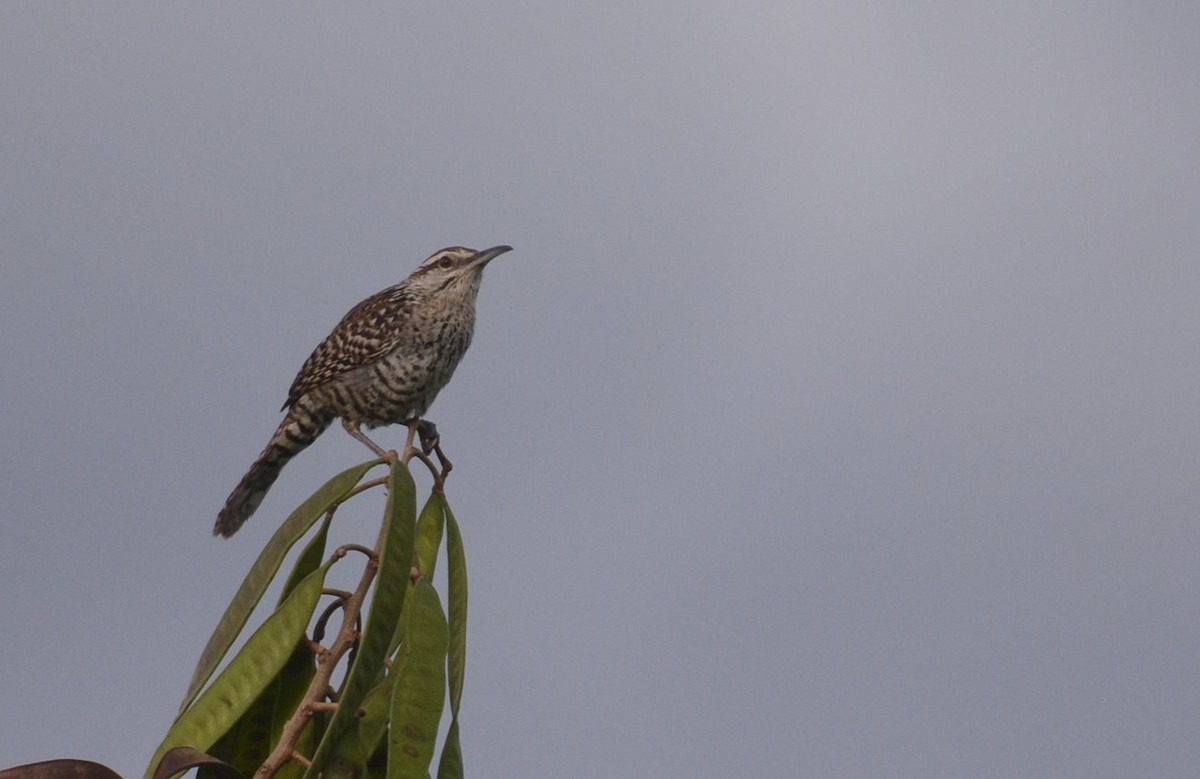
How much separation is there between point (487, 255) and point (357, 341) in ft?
3.36

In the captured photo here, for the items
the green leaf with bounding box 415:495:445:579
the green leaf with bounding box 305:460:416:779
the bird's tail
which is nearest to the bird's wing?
the bird's tail

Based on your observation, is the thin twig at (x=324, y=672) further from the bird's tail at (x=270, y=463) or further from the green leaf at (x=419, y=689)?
the bird's tail at (x=270, y=463)

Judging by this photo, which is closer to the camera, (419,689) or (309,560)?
(419,689)

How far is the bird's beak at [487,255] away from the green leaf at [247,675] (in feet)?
16.9

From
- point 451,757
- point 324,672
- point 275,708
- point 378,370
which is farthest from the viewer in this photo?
point 378,370

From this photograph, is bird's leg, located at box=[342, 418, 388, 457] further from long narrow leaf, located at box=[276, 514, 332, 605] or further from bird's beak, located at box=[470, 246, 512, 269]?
long narrow leaf, located at box=[276, 514, 332, 605]

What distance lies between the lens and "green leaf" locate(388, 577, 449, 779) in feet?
12.7

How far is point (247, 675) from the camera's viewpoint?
4.26 metres

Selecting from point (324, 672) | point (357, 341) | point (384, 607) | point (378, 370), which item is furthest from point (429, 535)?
point (357, 341)

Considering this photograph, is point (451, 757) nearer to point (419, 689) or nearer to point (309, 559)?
point (419, 689)

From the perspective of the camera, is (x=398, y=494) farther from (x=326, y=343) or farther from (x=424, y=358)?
(x=326, y=343)

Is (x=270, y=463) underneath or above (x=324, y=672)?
above

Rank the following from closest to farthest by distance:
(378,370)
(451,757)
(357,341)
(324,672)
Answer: (324,672) → (451,757) → (378,370) → (357,341)

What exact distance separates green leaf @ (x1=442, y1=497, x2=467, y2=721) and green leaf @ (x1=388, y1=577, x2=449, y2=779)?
0.13m
